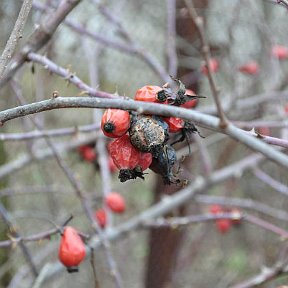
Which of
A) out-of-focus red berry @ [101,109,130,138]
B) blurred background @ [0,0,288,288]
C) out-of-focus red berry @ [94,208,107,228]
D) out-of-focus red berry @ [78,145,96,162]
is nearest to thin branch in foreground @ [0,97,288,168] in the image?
out-of-focus red berry @ [101,109,130,138]

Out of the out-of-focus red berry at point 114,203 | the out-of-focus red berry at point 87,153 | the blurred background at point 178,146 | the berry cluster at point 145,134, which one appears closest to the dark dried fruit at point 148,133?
the berry cluster at point 145,134

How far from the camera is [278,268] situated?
7.02ft

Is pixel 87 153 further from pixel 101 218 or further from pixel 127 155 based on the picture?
pixel 127 155

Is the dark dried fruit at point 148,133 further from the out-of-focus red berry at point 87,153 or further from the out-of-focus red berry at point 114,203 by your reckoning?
the out-of-focus red berry at point 87,153

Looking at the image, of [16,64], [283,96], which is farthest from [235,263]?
[16,64]

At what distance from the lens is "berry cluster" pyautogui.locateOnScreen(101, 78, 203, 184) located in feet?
3.98

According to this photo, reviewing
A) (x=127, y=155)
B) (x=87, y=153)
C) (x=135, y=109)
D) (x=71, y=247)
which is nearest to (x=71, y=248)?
(x=71, y=247)

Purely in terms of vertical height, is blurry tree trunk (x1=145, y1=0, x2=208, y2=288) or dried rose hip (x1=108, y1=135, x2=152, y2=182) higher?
blurry tree trunk (x1=145, y1=0, x2=208, y2=288)

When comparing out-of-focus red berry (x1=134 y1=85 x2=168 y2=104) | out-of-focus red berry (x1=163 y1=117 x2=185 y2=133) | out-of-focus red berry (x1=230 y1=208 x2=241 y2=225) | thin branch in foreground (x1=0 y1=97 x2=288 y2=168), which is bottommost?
thin branch in foreground (x1=0 y1=97 x2=288 y2=168)

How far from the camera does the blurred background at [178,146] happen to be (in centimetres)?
357

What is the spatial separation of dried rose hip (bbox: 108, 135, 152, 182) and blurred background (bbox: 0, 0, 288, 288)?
62.9 inches

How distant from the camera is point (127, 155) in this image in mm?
1266

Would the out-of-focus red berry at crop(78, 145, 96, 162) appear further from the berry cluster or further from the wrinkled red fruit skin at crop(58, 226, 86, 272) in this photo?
the berry cluster

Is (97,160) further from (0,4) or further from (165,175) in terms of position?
(165,175)
